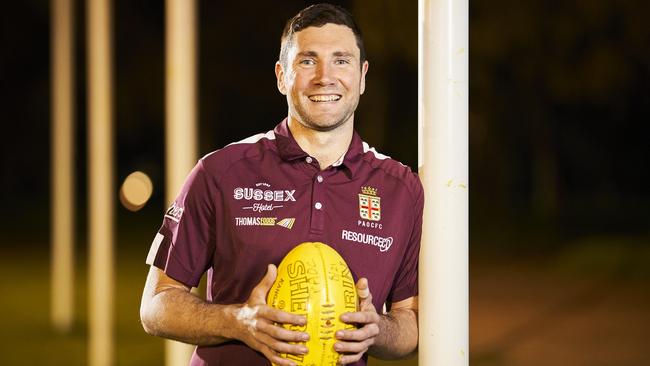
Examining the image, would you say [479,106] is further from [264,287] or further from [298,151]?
[264,287]

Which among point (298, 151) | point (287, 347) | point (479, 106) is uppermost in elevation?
point (479, 106)

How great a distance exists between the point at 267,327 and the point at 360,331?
26 cm

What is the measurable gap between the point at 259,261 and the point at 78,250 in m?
20.9

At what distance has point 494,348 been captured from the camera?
1045 centimetres

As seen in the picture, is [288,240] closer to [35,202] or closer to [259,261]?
[259,261]

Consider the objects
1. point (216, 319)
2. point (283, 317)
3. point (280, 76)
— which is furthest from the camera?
point (280, 76)

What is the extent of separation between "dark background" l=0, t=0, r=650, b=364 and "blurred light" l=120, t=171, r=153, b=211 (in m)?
0.80

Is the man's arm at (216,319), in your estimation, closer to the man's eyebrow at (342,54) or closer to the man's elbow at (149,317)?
the man's elbow at (149,317)

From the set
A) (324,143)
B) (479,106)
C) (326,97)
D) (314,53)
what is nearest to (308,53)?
(314,53)

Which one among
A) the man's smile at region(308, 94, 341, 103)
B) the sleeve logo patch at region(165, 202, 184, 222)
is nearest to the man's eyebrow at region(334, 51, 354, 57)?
the man's smile at region(308, 94, 341, 103)

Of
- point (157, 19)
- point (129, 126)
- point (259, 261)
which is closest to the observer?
point (259, 261)

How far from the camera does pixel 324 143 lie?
3.29 meters

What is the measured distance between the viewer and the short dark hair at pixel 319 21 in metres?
3.24

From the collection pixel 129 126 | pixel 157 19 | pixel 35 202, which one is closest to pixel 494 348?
pixel 157 19
